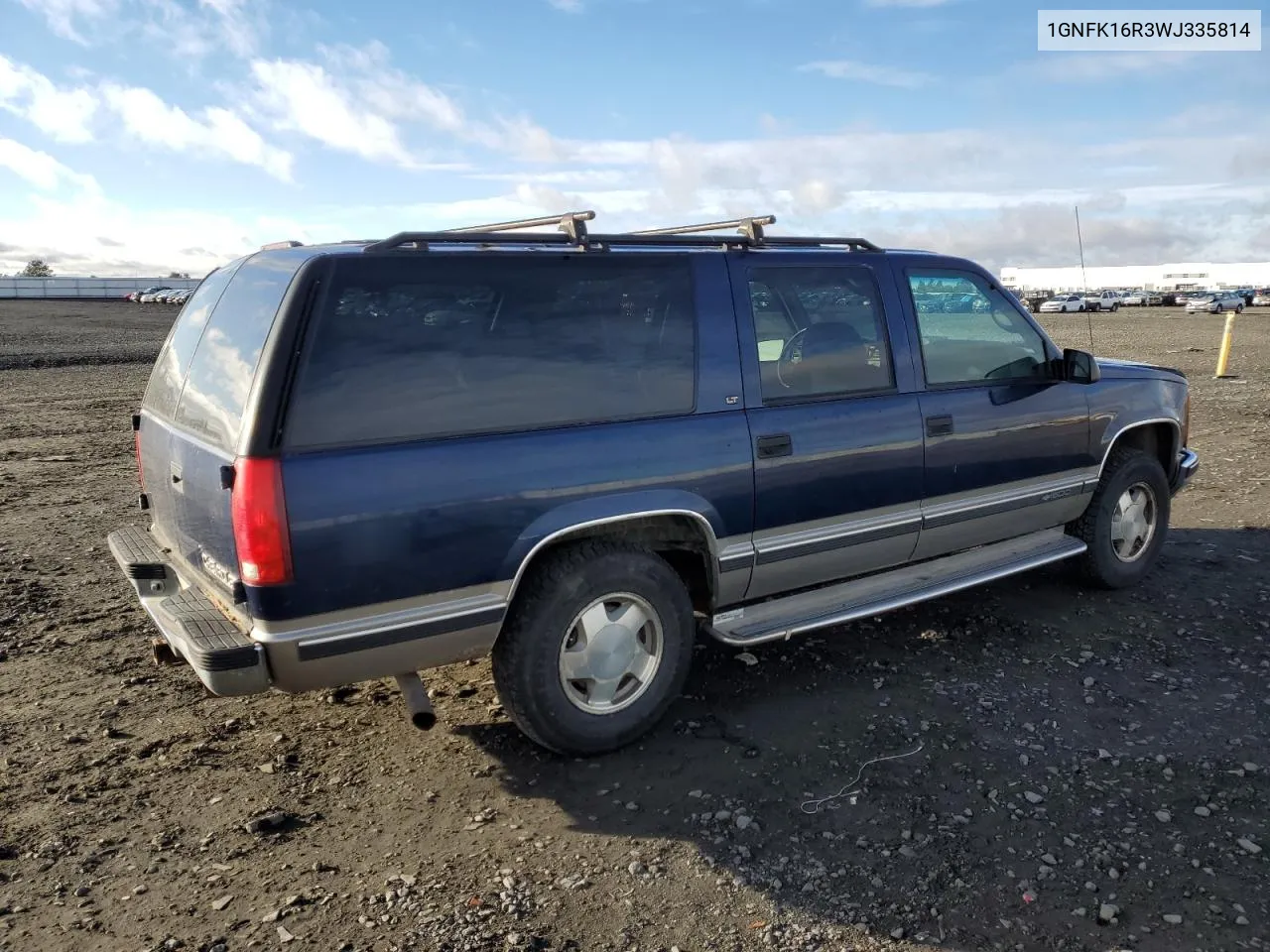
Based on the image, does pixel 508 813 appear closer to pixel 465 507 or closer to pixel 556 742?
pixel 556 742

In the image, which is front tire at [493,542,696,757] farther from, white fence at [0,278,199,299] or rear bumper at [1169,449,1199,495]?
white fence at [0,278,199,299]

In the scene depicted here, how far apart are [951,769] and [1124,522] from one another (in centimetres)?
280

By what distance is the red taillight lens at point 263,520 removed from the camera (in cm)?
315

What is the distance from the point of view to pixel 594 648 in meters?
3.91

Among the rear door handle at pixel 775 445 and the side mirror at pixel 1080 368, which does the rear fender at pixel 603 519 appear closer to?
the rear door handle at pixel 775 445

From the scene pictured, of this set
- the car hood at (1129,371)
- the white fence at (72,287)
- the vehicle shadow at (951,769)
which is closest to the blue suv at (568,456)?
the vehicle shadow at (951,769)

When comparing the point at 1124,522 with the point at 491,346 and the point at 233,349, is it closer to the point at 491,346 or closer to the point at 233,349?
the point at 491,346

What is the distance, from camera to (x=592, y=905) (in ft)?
10.1

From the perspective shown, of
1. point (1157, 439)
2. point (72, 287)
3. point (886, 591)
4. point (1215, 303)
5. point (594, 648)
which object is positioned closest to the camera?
point (594, 648)

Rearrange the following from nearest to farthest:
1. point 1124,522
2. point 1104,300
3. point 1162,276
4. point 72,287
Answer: point 1124,522 → point 1104,300 → point 72,287 → point 1162,276

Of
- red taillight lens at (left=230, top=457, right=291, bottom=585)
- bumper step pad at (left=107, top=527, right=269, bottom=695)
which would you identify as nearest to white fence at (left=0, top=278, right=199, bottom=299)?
bumper step pad at (left=107, top=527, right=269, bottom=695)

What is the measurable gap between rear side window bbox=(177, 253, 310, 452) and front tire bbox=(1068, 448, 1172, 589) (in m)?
4.56

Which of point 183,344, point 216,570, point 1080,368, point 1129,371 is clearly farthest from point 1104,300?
point 216,570

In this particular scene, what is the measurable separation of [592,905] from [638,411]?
1.80 m
